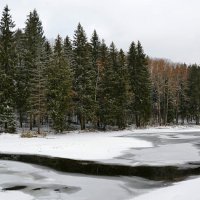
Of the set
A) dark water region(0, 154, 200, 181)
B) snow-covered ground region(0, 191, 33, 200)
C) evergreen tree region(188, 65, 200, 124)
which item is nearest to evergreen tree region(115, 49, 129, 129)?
evergreen tree region(188, 65, 200, 124)

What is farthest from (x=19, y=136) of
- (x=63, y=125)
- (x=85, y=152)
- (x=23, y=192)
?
(x=23, y=192)

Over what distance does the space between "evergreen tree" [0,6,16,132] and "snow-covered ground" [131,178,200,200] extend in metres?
30.9

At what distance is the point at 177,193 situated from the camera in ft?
42.1

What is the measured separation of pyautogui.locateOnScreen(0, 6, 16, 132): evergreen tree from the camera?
42250 mm

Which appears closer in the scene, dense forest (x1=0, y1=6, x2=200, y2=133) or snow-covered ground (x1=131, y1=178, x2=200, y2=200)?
snow-covered ground (x1=131, y1=178, x2=200, y2=200)

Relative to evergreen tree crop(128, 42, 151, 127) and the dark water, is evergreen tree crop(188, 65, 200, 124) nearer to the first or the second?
evergreen tree crop(128, 42, 151, 127)

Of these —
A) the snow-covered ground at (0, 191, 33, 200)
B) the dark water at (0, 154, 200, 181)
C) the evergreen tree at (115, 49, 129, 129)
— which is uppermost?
the evergreen tree at (115, 49, 129, 129)

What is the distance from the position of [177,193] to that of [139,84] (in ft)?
155

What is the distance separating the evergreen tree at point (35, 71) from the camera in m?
44.8

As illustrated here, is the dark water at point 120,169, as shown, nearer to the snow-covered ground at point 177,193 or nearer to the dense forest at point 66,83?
the snow-covered ground at point 177,193

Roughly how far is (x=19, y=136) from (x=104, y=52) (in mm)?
28542

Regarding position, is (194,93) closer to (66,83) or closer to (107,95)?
(107,95)

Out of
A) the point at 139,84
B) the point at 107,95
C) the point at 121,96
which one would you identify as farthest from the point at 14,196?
the point at 139,84

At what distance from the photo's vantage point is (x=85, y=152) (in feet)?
84.8
